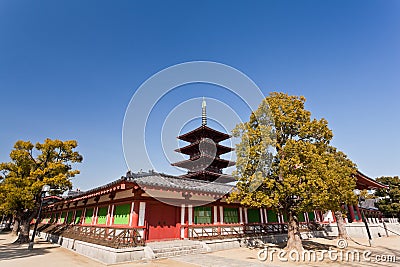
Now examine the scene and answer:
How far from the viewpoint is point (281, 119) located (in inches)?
481

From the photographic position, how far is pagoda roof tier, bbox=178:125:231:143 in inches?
1040

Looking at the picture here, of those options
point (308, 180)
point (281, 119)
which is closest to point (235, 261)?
point (308, 180)

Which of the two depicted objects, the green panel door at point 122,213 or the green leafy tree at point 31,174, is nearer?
the green panel door at point 122,213

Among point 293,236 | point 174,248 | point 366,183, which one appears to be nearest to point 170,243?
point 174,248

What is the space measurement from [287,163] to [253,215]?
8122 mm

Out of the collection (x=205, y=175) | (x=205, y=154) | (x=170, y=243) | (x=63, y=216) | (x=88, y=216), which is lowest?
(x=170, y=243)

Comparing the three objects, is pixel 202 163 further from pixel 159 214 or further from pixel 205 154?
pixel 159 214

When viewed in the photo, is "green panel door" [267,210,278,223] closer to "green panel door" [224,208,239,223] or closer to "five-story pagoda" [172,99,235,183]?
"green panel door" [224,208,239,223]

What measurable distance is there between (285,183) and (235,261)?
4.27 metres

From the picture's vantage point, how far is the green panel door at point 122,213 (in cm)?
1257

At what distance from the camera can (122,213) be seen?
13.1 metres

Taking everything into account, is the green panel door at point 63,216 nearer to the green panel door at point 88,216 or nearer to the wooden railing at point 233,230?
the green panel door at point 88,216

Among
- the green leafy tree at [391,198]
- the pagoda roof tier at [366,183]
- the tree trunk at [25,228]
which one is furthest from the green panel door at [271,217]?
the green leafy tree at [391,198]

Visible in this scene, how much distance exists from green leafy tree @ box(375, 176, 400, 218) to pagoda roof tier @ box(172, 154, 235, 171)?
26836 mm
